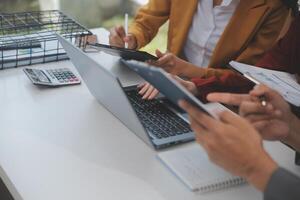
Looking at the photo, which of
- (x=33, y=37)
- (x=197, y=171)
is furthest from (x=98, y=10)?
(x=197, y=171)

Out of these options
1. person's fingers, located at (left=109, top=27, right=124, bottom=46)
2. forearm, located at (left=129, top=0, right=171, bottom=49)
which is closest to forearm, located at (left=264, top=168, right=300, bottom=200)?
person's fingers, located at (left=109, top=27, right=124, bottom=46)

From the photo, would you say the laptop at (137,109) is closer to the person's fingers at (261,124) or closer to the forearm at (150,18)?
the person's fingers at (261,124)

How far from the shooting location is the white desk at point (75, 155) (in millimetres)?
925

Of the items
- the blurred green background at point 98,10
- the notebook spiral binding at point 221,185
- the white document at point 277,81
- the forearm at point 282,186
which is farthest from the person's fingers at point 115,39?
the blurred green background at point 98,10

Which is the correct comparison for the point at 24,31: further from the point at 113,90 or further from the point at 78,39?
the point at 113,90

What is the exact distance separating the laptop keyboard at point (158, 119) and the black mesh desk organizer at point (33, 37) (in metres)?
0.41

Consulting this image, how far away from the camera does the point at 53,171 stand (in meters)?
0.98

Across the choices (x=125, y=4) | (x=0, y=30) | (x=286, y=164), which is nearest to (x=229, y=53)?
(x=286, y=164)

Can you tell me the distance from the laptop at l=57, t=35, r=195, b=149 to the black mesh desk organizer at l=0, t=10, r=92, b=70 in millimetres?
307

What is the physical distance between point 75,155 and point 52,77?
42 cm

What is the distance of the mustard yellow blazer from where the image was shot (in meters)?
1.56

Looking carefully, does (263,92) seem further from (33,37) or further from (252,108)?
(33,37)

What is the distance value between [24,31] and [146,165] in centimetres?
78

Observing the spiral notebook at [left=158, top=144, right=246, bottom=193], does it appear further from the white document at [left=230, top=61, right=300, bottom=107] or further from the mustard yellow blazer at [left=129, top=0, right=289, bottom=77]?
the mustard yellow blazer at [left=129, top=0, right=289, bottom=77]
